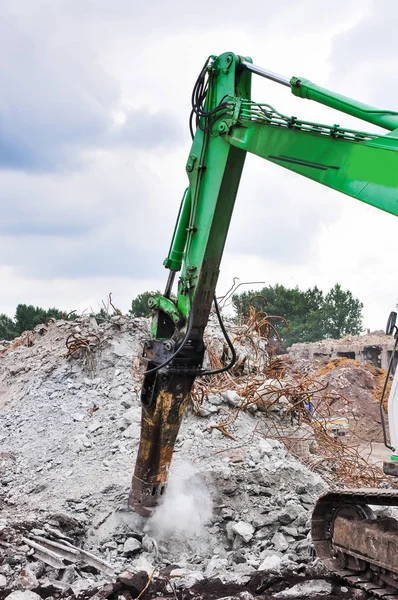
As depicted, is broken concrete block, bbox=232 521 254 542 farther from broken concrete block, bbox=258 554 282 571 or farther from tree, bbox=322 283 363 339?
tree, bbox=322 283 363 339

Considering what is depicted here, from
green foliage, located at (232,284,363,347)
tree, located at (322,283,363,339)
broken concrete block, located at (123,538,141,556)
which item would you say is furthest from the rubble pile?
tree, located at (322,283,363,339)

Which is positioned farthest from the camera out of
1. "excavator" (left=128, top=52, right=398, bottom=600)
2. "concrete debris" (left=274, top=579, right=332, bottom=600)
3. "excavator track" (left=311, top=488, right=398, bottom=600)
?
"concrete debris" (left=274, top=579, right=332, bottom=600)

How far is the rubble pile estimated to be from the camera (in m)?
4.67

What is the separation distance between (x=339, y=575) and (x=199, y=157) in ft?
10.5

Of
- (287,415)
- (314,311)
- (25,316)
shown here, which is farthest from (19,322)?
(287,415)

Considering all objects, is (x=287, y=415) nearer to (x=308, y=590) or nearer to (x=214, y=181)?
(x=308, y=590)

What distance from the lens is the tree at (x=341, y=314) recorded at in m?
44.4

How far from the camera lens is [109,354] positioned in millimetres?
9383

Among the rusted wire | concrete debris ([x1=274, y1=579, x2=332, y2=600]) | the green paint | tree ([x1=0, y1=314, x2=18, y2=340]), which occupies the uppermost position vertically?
tree ([x1=0, y1=314, x2=18, y2=340])

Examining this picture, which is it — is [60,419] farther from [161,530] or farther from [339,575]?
[339,575]

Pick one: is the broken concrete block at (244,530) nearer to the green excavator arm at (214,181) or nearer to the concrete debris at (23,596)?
the green excavator arm at (214,181)

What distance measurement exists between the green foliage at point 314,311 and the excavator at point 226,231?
36.4 meters

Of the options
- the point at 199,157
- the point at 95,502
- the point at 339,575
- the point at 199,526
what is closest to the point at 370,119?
the point at 199,157

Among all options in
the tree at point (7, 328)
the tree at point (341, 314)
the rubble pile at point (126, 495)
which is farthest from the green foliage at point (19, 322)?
the rubble pile at point (126, 495)
